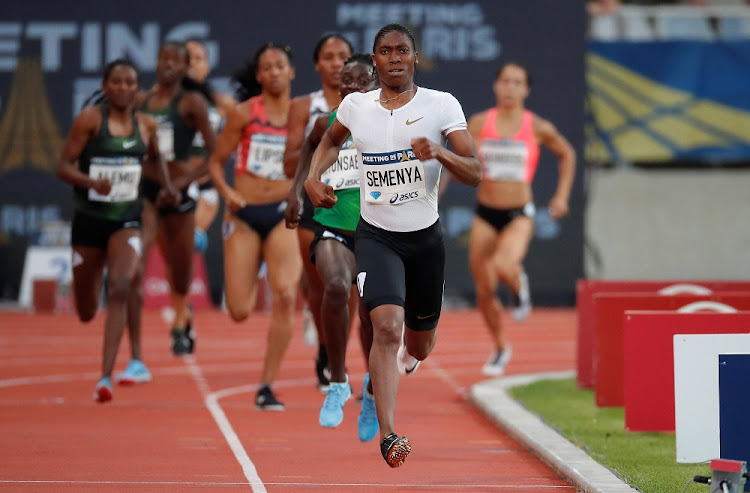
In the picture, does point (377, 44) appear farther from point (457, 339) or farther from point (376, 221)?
point (457, 339)

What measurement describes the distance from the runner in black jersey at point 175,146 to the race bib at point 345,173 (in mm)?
3234

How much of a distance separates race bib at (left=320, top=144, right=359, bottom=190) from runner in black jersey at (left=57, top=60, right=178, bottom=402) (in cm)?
193

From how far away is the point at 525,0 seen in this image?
21.7 meters

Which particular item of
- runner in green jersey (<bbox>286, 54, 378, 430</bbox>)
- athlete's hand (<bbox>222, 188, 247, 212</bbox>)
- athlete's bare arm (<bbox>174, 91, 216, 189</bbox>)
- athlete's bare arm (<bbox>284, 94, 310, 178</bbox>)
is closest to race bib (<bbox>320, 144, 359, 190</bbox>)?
runner in green jersey (<bbox>286, 54, 378, 430</bbox>)

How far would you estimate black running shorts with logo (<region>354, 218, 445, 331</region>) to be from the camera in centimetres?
764

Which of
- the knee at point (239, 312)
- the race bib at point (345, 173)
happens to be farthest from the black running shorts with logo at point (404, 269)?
the knee at point (239, 312)

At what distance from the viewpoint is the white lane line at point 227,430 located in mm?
7781

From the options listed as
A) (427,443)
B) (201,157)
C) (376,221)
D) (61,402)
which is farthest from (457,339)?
(376,221)

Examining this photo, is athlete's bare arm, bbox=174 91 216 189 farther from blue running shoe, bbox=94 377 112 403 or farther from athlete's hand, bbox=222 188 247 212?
blue running shoe, bbox=94 377 112 403

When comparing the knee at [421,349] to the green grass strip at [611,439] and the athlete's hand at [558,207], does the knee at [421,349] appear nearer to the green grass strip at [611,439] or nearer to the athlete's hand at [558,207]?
the green grass strip at [611,439]

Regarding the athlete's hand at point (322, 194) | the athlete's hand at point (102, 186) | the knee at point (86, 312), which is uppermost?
the athlete's hand at point (322, 194)

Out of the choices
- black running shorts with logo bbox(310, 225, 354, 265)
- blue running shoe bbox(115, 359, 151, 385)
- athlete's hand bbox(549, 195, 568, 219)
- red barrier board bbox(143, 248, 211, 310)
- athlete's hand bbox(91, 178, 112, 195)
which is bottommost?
red barrier board bbox(143, 248, 211, 310)

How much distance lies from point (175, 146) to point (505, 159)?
3180 mm

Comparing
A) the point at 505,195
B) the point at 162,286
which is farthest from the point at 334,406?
the point at 162,286
